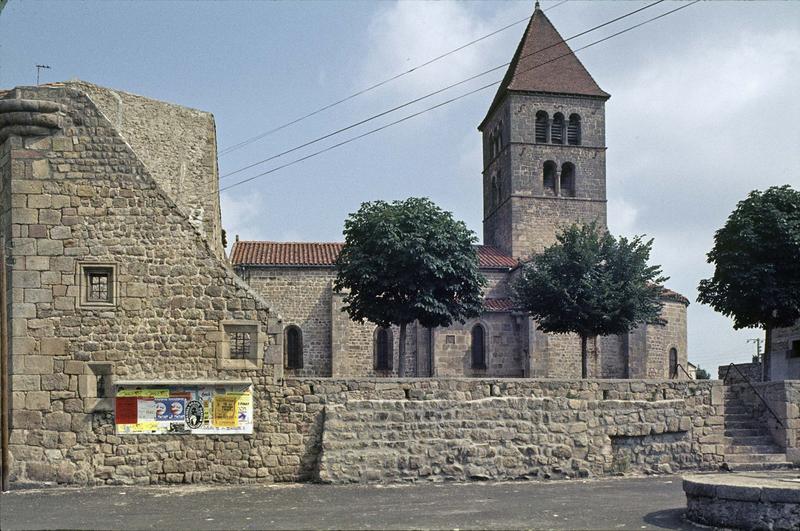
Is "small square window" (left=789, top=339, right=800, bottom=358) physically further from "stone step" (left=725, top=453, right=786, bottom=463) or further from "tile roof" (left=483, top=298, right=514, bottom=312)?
"stone step" (left=725, top=453, right=786, bottom=463)

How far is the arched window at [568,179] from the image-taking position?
46656 mm

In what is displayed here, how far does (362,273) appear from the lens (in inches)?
1133

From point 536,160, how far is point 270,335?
30.6 m

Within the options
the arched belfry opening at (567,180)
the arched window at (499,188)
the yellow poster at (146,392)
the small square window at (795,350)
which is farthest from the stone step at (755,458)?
the arched window at (499,188)

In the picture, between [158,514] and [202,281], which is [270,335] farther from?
[158,514]

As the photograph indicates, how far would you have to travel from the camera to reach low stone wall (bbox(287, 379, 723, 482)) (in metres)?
18.0

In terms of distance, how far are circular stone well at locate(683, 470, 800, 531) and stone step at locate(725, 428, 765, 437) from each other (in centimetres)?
803

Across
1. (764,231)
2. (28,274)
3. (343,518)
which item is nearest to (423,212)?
(764,231)

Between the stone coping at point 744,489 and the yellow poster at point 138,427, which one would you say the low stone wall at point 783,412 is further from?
the yellow poster at point 138,427

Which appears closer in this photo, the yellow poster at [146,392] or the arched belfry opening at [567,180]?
the yellow poster at [146,392]

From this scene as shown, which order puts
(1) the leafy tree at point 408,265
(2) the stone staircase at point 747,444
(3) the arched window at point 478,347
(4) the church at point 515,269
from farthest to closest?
(3) the arched window at point 478,347 → (4) the church at point 515,269 → (1) the leafy tree at point 408,265 → (2) the stone staircase at point 747,444

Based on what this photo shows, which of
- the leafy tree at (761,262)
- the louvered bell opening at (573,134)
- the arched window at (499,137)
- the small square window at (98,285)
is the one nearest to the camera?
the small square window at (98,285)

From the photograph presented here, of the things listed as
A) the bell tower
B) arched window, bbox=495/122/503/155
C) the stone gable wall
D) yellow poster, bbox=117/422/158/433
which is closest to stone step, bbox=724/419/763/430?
the stone gable wall

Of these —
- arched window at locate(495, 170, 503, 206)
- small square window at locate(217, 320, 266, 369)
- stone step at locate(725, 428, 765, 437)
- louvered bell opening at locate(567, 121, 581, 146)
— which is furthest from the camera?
arched window at locate(495, 170, 503, 206)
